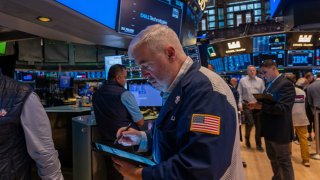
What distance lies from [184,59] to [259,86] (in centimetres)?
512

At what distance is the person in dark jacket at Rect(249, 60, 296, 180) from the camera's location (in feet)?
10.3

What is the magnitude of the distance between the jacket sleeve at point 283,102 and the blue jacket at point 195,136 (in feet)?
7.46

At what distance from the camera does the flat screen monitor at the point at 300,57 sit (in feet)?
26.6

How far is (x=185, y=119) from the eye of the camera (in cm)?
97

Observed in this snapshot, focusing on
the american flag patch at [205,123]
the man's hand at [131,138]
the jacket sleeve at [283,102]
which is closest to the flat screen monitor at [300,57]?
the jacket sleeve at [283,102]

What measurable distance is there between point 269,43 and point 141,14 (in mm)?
5831

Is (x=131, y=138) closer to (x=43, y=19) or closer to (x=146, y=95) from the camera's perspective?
(x=43, y=19)

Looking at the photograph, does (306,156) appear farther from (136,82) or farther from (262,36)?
(262,36)

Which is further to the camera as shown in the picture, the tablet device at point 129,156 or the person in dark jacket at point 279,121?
the person in dark jacket at point 279,121

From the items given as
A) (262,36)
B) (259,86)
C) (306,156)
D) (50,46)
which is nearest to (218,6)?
(262,36)

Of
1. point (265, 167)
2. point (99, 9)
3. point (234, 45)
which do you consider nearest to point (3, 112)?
point (99, 9)

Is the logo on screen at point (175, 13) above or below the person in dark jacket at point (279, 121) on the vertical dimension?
above

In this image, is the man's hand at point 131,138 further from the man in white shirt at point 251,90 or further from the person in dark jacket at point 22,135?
the man in white shirt at point 251,90

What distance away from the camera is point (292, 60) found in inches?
320
